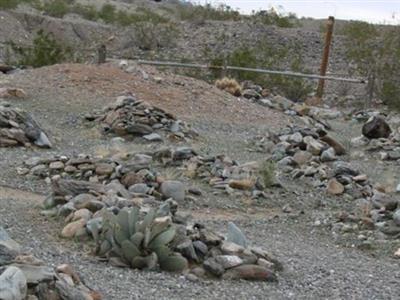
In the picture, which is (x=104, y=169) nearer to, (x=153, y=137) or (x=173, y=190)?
(x=173, y=190)

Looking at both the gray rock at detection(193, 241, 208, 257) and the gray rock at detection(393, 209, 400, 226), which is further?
the gray rock at detection(393, 209, 400, 226)

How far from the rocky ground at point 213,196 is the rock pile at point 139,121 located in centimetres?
19

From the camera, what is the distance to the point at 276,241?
23.8 feet

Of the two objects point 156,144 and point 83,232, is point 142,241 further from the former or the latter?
point 156,144

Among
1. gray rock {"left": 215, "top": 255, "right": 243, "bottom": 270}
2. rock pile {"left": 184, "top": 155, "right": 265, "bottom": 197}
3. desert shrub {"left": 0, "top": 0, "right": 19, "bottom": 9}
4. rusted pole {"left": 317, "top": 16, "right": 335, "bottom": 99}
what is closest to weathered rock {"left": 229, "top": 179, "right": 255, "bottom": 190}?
rock pile {"left": 184, "top": 155, "right": 265, "bottom": 197}

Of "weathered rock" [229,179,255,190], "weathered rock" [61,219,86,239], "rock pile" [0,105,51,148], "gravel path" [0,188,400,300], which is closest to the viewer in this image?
"gravel path" [0,188,400,300]

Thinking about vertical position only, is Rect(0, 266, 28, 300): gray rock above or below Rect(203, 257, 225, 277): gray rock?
above

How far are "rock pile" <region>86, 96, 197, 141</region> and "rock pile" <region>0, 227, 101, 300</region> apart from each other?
24.2ft

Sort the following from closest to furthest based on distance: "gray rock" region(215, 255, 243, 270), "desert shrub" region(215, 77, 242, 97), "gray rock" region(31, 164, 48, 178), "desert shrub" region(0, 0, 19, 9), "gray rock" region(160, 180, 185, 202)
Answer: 1. "gray rock" region(215, 255, 243, 270)
2. "gray rock" region(160, 180, 185, 202)
3. "gray rock" region(31, 164, 48, 178)
4. "desert shrub" region(215, 77, 242, 97)
5. "desert shrub" region(0, 0, 19, 9)

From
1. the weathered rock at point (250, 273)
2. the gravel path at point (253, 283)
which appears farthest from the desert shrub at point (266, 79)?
the weathered rock at point (250, 273)

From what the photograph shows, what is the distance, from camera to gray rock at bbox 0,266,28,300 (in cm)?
398

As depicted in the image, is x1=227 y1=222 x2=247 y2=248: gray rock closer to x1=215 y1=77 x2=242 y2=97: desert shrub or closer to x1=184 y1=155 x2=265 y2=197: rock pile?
A: x1=184 y1=155 x2=265 y2=197: rock pile

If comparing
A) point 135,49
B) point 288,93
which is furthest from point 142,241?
point 135,49

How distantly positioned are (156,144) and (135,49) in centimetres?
1868
